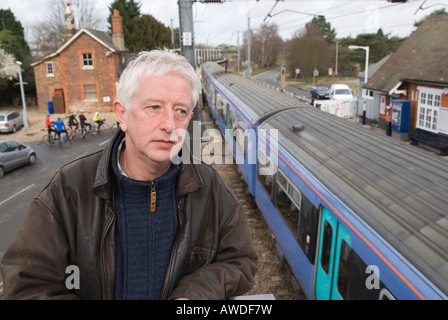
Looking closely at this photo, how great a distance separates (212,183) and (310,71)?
189 feet

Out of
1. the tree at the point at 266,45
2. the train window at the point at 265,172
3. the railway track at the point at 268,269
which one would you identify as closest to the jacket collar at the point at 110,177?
the railway track at the point at 268,269

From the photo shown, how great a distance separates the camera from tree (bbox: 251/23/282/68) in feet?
260

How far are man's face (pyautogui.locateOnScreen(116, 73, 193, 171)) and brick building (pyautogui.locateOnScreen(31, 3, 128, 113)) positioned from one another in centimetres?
3070

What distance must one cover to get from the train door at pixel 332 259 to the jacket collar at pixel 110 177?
275 cm

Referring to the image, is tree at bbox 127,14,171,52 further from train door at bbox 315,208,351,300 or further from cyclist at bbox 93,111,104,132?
train door at bbox 315,208,351,300

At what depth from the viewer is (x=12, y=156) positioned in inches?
592

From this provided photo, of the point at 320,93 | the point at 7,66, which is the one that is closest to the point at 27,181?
the point at 7,66

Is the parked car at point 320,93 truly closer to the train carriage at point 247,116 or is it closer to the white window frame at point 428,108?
the white window frame at point 428,108

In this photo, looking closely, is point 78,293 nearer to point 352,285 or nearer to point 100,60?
point 352,285

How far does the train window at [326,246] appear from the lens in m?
4.48

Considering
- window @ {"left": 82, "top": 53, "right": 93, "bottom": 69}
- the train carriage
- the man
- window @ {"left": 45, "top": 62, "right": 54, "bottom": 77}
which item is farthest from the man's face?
window @ {"left": 45, "top": 62, "right": 54, "bottom": 77}

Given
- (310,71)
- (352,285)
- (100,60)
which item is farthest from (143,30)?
(352,285)

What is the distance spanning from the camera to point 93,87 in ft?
104

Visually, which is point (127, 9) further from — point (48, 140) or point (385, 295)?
point (385, 295)
